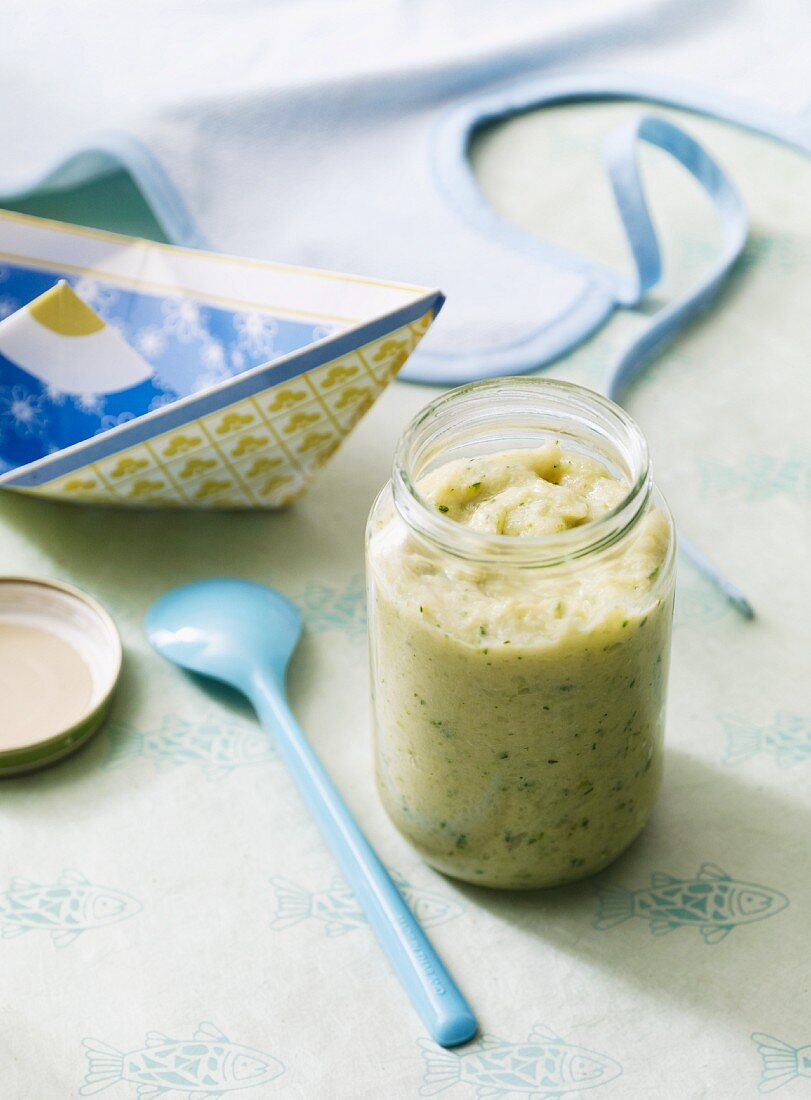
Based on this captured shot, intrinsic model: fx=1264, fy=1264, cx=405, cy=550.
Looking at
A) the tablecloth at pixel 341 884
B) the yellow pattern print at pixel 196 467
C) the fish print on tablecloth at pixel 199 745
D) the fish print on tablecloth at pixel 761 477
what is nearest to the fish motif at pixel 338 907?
the tablecloth at pixel 341 884

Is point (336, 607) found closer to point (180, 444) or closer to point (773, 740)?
point (180, 444)

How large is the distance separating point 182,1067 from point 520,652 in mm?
310

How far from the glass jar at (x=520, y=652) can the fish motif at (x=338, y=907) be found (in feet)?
0.07

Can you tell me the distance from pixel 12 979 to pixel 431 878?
0.86 feet

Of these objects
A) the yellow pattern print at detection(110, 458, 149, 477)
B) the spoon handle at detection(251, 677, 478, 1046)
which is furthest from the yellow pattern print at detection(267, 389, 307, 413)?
the spoon handle at detection(251, 677, 478, 1046)

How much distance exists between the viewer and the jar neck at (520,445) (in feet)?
2.12

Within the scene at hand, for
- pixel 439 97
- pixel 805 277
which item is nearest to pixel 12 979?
pixel 805 277

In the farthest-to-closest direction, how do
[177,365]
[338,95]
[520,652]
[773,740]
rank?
1. [338,95]
2. [177,365]
3. [773,740]
4. [520,652]

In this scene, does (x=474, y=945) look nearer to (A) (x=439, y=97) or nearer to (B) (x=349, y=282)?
(B) (x=349, y=282)

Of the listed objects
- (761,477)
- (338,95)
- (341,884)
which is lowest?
(761,477)

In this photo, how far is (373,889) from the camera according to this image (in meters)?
0.78

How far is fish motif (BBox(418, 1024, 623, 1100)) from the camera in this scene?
0.70 m

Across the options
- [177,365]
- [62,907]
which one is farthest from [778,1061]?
[177,365]

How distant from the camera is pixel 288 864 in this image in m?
0.82
